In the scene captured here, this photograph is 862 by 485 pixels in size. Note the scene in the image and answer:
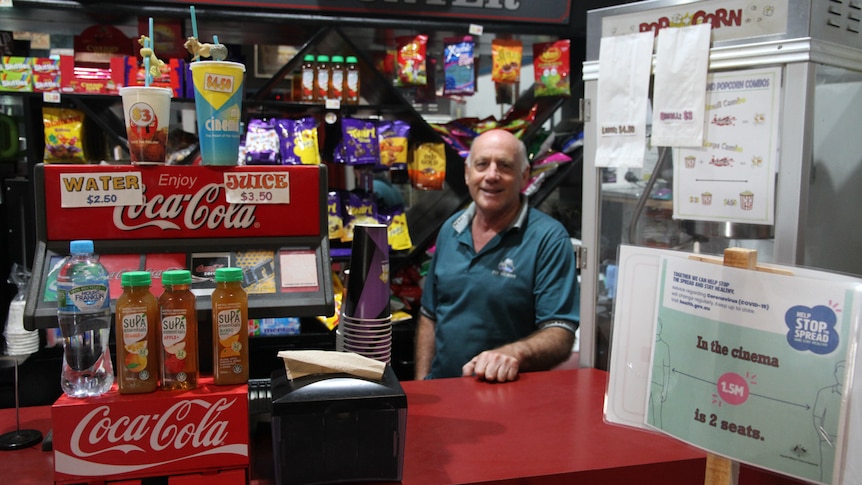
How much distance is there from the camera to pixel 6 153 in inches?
132

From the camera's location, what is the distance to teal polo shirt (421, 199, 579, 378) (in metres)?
2.59

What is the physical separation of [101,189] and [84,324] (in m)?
0.30

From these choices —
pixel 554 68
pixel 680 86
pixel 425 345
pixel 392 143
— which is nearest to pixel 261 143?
pixel 392 143

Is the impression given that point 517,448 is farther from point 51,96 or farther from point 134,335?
point 51,96

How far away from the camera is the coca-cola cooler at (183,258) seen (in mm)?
1141

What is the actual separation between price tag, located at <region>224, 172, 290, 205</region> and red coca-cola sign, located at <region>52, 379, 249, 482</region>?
419 mm

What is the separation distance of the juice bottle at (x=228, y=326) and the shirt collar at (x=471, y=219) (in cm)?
169

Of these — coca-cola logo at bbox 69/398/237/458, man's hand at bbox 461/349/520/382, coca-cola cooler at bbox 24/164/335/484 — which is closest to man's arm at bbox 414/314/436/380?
man's hand at bbox 461/349/520/382

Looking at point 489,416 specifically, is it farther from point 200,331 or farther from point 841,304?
point 841,304

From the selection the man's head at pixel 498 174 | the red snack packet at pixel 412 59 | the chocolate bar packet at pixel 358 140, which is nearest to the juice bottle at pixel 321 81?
the chocolate bar packet at pixel 358 140

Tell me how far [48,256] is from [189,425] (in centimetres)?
48

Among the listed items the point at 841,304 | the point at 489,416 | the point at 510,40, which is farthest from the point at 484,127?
the point at 841,304

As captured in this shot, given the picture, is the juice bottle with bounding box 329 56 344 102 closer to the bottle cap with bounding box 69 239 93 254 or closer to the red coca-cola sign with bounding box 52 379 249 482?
the bottle cap with bounding box 69 239 93 254

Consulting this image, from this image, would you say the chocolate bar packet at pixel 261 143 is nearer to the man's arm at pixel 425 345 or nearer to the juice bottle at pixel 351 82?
the juice bottle at pixel 351 82
